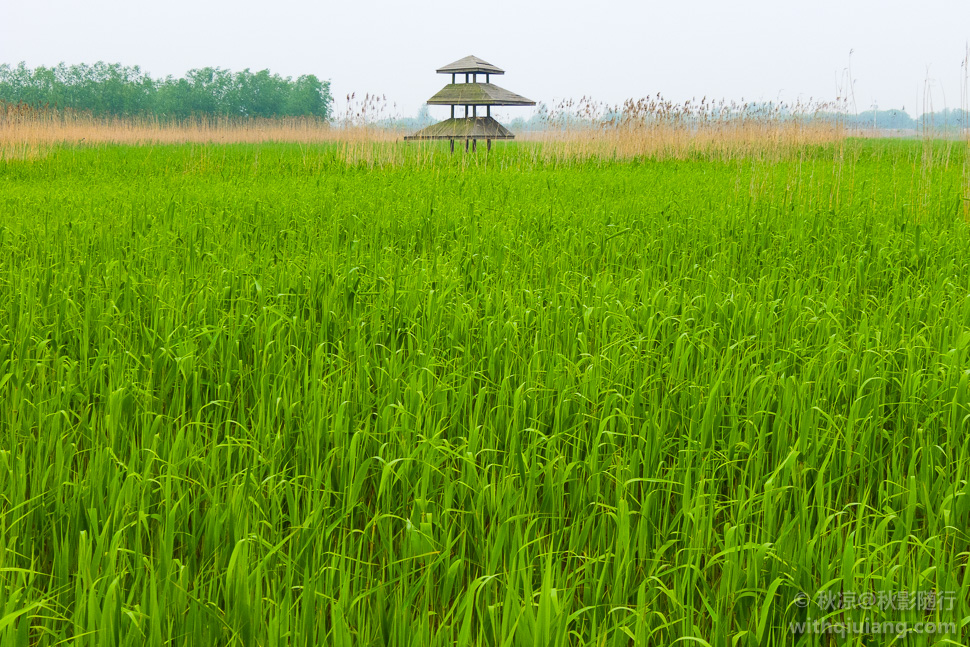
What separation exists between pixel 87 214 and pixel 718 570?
5.78m

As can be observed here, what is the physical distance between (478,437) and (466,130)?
44.3ft

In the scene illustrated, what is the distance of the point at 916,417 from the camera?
2.38 m

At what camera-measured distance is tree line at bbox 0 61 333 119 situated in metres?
45.5

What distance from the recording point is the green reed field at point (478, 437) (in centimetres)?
151

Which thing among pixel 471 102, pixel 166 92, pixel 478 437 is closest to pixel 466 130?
pixel 471 102

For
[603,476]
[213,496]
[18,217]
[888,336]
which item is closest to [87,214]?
[18,217]

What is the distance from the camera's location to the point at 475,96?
49.1ft

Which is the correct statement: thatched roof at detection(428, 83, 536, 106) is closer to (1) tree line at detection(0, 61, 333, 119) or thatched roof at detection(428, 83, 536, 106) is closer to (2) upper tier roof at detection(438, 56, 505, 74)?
(2) upper tier roof at detection(438, 56, 505, 74)

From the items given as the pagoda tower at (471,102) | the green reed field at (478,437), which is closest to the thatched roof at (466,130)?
the pagoda tower at (471,102)

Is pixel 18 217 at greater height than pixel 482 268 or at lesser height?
greater

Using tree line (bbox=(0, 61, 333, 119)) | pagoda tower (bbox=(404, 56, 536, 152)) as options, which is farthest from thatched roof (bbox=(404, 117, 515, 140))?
tree line (bbox=(0, 61, 333, 119))

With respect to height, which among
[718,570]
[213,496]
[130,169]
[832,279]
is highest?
[130,169]

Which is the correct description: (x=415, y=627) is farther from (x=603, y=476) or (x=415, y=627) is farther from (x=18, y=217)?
(x=18, y=217)

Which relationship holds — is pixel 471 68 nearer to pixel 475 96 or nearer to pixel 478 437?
pixel 475 96
